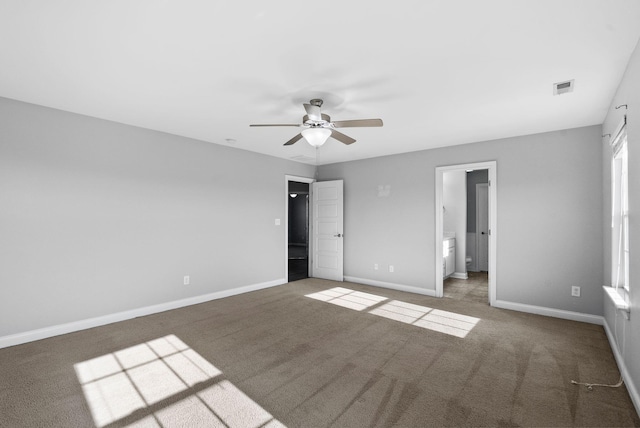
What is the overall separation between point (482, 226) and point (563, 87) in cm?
497

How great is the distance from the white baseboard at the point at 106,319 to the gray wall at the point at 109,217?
0.19ft

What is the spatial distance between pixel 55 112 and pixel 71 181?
2.51ft

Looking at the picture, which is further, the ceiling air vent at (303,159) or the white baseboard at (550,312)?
the ceiling air vent at (303,159)

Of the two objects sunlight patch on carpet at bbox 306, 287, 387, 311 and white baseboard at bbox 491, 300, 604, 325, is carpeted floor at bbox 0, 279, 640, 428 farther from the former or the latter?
sunlight patch on carpet at bbox 306, 287, 387, 311

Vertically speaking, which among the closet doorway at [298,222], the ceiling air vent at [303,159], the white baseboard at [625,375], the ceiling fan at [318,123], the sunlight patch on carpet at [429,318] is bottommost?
the sunlight patch on carpet at [429,318]

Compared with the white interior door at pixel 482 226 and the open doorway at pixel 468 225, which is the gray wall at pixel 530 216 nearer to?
the open doorway at pixel 468 225

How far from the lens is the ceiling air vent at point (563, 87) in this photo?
2.69 metres

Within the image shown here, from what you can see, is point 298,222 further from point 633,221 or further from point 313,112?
point 633,221

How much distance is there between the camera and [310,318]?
395 cm

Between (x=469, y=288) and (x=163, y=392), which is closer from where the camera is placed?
(x=163, y=392)

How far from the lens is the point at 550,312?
13.4ft

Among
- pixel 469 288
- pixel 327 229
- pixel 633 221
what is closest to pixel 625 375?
pixel 633 221

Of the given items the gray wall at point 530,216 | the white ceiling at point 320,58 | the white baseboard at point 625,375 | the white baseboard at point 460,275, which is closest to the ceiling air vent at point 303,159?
the gray wall at point 530,216

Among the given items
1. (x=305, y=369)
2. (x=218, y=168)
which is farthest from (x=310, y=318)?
(x=218, y=168)
